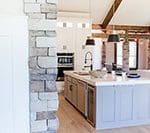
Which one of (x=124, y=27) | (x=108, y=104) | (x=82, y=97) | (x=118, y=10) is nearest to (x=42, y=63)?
(x=108, y=104)

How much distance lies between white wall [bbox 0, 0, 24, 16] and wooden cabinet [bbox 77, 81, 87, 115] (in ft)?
11.4

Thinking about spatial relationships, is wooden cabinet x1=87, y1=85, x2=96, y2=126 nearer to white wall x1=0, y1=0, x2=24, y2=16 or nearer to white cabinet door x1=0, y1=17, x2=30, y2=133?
white cabinet door x1=0, y1=17, x2=30, y2=133

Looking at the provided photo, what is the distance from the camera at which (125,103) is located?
501 cm

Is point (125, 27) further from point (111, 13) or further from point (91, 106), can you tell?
point (91, 106)

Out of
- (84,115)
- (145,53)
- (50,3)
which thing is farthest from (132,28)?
(50,3)

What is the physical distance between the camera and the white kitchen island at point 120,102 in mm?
4840

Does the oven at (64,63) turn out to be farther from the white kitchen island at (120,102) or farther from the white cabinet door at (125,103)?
the white cabinet door at (125,103)

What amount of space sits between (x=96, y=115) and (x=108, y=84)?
0.66m

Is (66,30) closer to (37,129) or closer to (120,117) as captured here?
(120,117)

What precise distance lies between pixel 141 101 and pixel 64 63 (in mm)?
4419

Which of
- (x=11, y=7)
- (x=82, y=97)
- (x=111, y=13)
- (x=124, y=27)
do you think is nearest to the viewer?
(x=11, y=7)

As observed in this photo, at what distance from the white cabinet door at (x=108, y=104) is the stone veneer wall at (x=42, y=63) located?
2.50 m

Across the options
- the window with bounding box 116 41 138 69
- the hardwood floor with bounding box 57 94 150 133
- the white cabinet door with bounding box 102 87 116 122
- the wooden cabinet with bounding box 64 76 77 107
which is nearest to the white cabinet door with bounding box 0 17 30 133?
the hardwood floor with bounding box 57 94 150 133

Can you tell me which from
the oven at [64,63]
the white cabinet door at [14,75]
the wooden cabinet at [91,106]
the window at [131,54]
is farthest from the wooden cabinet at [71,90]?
the window at [131,54]
